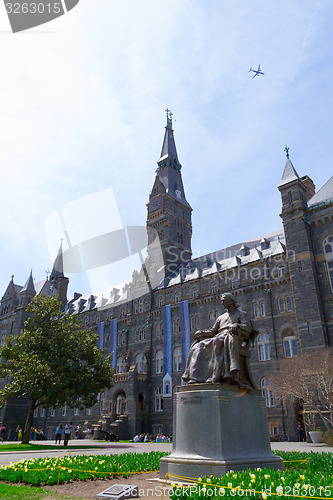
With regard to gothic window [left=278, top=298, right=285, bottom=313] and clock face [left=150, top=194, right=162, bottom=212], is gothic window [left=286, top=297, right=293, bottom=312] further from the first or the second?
clock face [left=150, top=194, right=162, bottom=212]

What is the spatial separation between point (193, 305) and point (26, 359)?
2120cm

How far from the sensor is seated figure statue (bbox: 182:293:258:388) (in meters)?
8.91

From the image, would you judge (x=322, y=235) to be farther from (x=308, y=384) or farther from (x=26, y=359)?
(x=26, y=359)

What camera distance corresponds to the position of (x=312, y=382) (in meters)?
26.7

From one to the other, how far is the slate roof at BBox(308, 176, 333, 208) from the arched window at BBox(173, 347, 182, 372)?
21367mm

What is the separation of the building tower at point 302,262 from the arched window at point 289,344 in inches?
118

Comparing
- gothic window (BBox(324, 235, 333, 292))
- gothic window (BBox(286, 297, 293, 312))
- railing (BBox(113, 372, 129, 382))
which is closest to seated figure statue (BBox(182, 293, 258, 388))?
gothic window (BBox(324, 235, 333, 292))

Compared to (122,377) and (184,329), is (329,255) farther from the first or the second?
(122,377)

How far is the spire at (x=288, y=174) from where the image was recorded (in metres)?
37.6

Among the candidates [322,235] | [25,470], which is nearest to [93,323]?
[322,235]

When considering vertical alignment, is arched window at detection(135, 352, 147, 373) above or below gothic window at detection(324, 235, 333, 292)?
below

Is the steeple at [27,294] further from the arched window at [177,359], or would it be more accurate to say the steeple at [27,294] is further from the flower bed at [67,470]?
the flower bed at [67,470]

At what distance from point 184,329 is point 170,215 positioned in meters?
19.0

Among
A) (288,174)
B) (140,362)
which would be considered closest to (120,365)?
(140,362)
